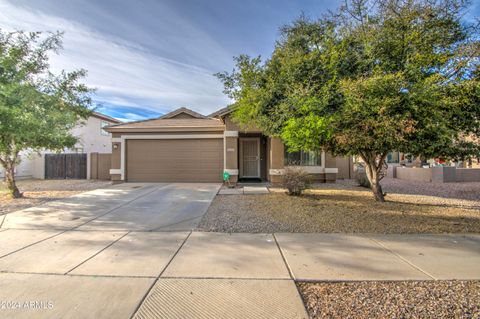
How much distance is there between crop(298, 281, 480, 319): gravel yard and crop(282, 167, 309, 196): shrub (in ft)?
19.2

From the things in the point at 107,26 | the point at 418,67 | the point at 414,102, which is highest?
the point at 107,26

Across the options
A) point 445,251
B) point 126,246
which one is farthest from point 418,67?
point 126,246

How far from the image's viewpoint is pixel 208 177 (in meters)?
13.0

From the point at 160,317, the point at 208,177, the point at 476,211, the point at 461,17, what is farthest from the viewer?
the point at 208,177

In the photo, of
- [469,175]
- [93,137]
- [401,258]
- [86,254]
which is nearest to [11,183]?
[86,254]

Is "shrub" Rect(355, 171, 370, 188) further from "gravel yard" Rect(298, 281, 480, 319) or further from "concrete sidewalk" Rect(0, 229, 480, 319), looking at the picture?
"gravel yard" Rect(298, 281, 480, 319)

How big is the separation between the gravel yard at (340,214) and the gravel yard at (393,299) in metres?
2.22

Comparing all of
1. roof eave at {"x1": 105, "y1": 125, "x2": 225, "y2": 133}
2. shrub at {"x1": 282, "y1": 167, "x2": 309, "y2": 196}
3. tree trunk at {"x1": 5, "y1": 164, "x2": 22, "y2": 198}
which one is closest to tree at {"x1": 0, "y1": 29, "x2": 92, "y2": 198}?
tree trunk at {"x1": 5, "y1": 164, "x2": 22, "y2": 198}

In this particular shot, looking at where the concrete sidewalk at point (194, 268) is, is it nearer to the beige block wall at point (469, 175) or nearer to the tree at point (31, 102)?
the tree at point (31, 102)

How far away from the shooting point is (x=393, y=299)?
9.04ft

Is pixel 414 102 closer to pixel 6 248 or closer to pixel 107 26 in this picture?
pixel 6 248

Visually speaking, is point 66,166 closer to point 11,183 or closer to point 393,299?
point 11,183

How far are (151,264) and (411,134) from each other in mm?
6270

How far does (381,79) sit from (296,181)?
4423 mm
